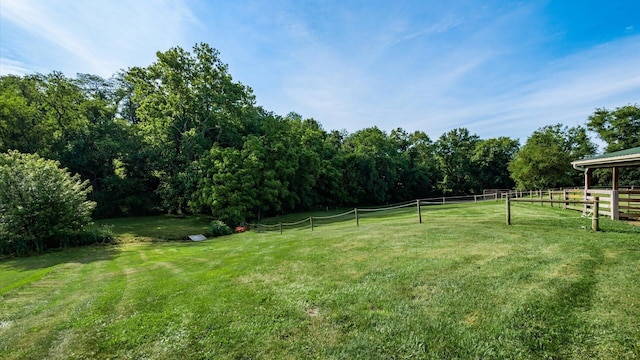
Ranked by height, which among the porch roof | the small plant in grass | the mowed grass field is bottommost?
the small plant in grass

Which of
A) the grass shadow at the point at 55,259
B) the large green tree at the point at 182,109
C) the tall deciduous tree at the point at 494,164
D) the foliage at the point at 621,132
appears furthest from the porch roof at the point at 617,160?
the tall deciduous tree at the point at 494,164

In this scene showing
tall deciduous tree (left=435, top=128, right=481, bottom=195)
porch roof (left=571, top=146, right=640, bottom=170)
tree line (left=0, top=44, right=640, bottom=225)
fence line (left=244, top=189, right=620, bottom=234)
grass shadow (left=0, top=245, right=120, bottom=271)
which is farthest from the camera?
tall deciduous tree (left=435, top=128, right=481, bottom=195)

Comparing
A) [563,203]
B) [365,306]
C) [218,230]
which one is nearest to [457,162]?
[563,203]

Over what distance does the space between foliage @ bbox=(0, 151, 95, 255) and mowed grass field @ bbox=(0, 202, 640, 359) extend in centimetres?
931

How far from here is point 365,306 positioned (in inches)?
180

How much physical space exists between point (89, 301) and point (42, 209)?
14.0 m

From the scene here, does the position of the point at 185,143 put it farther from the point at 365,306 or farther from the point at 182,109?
the point at 365,306

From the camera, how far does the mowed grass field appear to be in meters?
3.60

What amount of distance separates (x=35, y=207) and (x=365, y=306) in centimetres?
1890

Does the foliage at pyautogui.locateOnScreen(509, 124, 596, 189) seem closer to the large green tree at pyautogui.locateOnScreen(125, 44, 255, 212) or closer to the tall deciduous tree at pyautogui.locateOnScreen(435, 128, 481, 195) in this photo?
the tall deciduous tree at pyautogui.locateOnScreen(435, 128, 481, 195)

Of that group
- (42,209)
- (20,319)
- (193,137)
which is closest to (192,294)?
(20,319)

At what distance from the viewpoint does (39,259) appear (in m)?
13.3

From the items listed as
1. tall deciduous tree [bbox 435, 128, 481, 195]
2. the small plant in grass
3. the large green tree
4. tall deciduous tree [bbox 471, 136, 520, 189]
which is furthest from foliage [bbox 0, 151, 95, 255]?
tall deciduous tree [bbox 471, 136, 520, 189]

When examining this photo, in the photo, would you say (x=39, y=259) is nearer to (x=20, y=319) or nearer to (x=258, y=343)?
(x=20, y=319)
